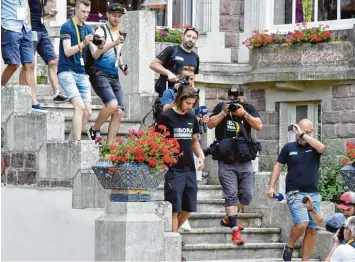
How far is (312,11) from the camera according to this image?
85.5 feet

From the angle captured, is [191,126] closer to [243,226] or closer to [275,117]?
[243,226]

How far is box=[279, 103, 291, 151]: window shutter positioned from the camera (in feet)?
84.9

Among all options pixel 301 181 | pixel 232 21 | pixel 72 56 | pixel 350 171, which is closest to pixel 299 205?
pixel 301 181

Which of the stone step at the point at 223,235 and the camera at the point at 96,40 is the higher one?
the camera at the point at 96,40

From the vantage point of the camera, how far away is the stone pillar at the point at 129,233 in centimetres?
1862

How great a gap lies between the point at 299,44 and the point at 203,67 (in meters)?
1.60

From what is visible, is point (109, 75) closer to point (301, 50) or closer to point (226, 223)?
point (226, 223)

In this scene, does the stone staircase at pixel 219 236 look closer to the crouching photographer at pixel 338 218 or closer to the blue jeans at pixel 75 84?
the crouching photographer at pixel 338 218

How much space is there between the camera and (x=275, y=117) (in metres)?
26.2

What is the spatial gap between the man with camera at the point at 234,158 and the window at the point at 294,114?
4948mm

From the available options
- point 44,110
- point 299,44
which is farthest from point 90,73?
point 299,44

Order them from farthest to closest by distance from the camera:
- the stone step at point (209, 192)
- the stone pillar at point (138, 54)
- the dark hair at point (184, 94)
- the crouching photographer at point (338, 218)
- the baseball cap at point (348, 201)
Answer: the stone pillar at point (138, 54), the stone step at point (209, 192), the dark hair at point (184, 94), the baseball cap at point (348, 201), the crouching photographer at point (338, 218)

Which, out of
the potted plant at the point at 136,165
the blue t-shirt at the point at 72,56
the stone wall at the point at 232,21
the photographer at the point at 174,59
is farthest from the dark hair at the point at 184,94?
the stone wall at the point at 232,21

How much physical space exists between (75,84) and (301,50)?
5929 millimetres
